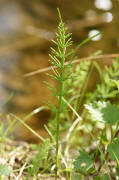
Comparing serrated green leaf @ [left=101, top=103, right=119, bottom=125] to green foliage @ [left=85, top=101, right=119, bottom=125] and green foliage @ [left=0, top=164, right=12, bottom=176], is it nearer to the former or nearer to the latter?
green foliage @ [left=85, top=101, right=119, bottom=125]

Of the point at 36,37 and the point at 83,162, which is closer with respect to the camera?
the point at 83,162

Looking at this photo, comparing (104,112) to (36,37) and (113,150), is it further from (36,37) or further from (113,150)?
(36,37)

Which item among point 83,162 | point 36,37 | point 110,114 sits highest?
point 36,37

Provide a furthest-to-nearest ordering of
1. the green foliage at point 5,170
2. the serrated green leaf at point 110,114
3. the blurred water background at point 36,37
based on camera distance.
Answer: the blurred water background at point 36,37, the serrated green leaf at point 110,114, the green foliage at point 5,170

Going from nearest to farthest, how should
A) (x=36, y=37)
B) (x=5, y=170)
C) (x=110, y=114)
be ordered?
(x=5, y=170) < (x=110, y=114) < (x=36, y=37)

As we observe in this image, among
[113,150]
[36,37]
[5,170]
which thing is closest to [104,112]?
[113,150]

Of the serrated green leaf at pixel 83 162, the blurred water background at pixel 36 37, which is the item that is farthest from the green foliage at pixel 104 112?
the blurred water background at pixel 36 37

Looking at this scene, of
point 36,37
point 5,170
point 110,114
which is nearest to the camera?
point 5,170

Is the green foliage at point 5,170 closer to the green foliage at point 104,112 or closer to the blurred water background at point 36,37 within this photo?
the green foliage at point 104,112

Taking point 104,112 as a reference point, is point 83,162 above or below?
below

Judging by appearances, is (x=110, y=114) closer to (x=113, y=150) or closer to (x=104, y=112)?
(x=104, y=112)

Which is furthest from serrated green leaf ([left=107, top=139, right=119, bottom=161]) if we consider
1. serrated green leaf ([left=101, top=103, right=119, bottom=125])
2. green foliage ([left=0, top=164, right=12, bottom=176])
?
green foliage ([left=0, top=164, right=12, bottom=176])

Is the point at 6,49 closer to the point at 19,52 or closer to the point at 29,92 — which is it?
the point at 19,52
